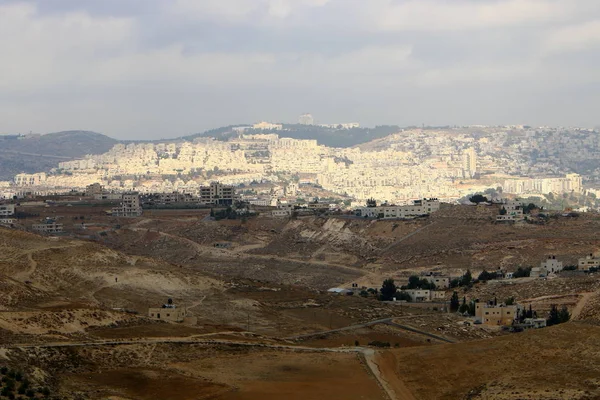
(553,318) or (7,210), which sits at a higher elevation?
(7,210)

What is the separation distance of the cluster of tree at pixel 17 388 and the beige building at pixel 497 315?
31327mm

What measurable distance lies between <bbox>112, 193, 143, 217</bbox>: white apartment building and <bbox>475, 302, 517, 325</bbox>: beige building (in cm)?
7058

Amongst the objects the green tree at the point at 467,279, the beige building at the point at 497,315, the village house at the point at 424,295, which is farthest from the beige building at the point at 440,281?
the beige building at the point at 497,315

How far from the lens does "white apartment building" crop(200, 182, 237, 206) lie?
475 ft

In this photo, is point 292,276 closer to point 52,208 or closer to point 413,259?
point 413,259

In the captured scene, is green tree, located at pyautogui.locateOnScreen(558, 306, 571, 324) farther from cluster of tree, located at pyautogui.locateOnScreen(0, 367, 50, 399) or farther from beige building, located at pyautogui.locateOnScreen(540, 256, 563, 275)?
cluster of tree, located at pyautogui.locateOnScreen(0, 367, 50, 399)

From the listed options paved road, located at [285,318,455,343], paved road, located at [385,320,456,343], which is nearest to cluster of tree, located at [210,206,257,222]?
paved road, located at [285,318,455,343]

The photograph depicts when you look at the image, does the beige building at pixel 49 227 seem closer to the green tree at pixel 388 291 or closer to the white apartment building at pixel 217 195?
the white apartment building at pixel 217 195

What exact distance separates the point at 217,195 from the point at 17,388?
108 metres

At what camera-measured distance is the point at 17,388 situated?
1534 inches

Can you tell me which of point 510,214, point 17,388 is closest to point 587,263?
point 510,214

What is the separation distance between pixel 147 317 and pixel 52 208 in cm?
7665

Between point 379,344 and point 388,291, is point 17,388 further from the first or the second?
point 388,291

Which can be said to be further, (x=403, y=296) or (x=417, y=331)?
(x=403, y=296)
